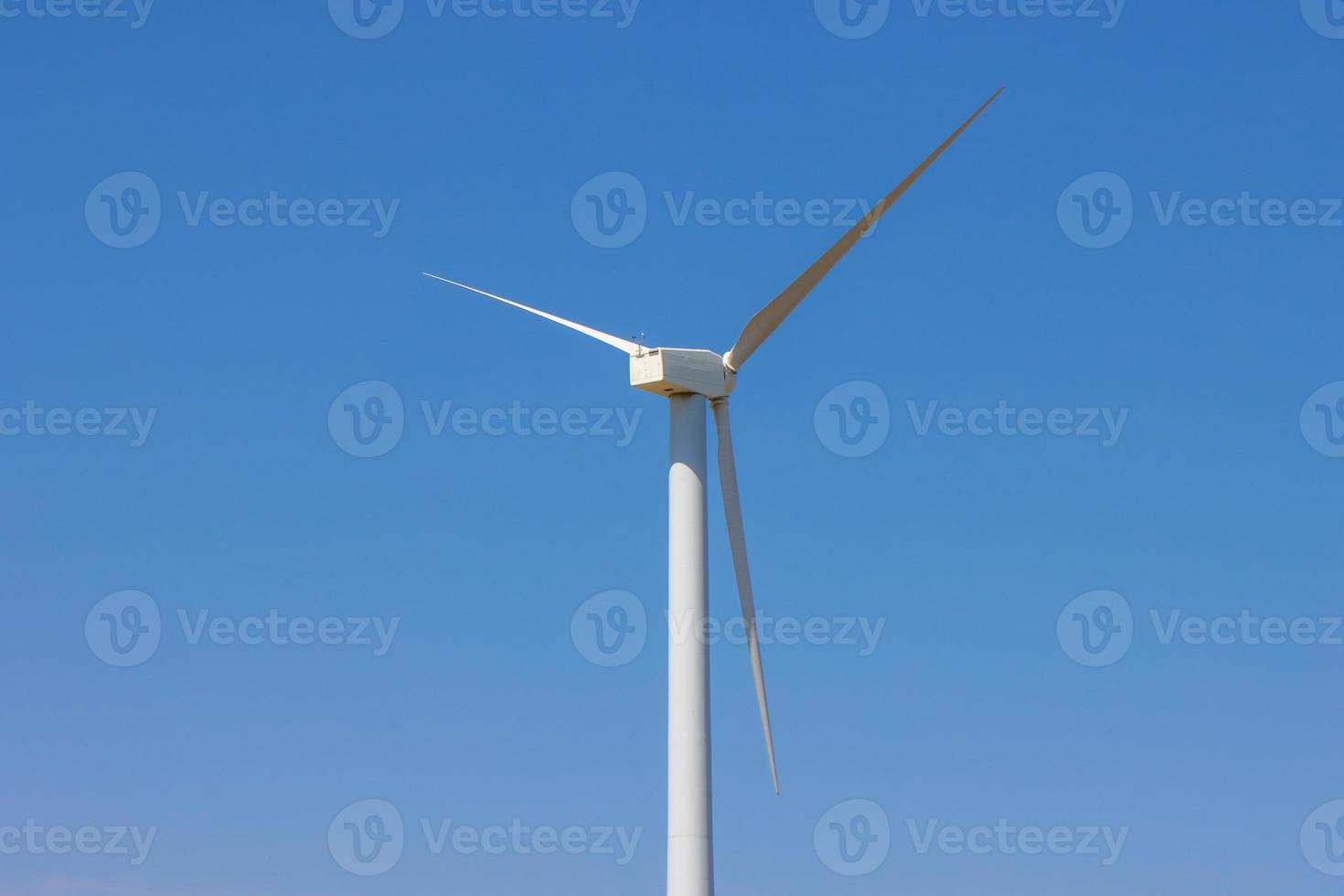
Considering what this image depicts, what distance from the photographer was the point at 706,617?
3703cm

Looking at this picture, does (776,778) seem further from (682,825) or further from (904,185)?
(904,185)

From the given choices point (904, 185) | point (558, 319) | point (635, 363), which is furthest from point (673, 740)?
point (904, 185)

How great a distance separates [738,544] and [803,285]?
240 inches

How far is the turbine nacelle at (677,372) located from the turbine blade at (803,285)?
23.7 inches

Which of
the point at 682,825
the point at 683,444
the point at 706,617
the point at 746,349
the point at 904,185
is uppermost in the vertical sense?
the point at 904,185

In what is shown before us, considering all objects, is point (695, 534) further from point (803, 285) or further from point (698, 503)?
point (803, 285)

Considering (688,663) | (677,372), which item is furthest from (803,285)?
(688,663)

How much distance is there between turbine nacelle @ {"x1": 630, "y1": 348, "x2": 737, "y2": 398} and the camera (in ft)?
125

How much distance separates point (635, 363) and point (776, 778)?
32.2 ft

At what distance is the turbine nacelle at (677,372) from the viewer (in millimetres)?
38094

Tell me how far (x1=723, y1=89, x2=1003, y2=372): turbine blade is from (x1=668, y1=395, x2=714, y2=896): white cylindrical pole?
1828 mm

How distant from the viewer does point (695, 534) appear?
123 ft

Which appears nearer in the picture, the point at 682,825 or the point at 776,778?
the point at 682,825

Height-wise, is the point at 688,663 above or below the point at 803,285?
below
